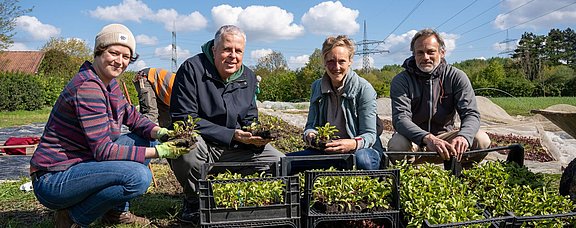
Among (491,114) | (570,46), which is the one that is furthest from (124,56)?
(570,46)

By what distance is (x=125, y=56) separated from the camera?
8.38 ft

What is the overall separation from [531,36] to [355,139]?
42.8 metres

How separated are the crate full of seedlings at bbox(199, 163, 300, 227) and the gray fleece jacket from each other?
132cm

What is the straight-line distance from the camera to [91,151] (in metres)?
2.46

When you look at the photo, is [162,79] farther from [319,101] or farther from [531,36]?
[531,36]

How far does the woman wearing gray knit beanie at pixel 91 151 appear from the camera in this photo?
235 centimetres

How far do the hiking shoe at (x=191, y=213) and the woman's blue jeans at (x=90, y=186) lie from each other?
0.53m

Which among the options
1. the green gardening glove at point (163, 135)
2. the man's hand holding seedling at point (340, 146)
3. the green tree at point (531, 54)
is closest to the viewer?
the green gardening glove at point (163, 135)

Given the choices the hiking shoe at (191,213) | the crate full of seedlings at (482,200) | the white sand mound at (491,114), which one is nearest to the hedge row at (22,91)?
the white sand mound at (491,114)

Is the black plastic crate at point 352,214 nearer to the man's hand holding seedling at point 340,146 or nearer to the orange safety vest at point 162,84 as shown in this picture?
the man's hand holding seedling at point 340,146

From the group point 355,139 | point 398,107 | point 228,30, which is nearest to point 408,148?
point 398,107

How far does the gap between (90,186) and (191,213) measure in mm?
774

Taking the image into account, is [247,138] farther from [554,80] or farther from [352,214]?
[554,80]

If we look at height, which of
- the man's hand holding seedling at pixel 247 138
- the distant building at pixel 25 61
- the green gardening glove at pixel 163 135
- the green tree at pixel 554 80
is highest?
the distant building at pixel 25 61
